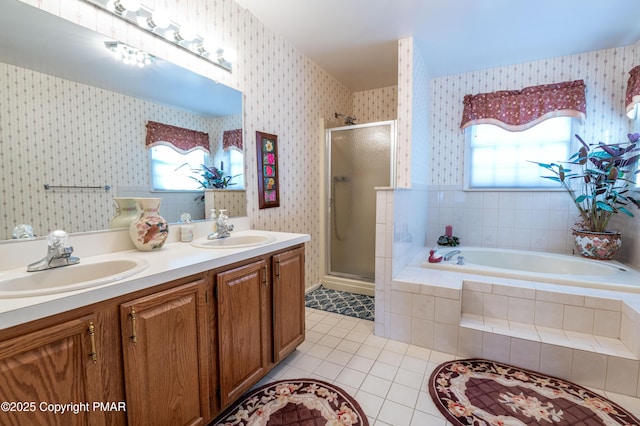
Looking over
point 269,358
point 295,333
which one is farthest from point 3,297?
point 295,333

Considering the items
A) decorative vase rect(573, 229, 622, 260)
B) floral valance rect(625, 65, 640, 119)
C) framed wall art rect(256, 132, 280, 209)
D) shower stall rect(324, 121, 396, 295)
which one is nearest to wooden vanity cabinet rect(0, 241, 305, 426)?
framed wall art rect(256, 132, 280, 209)

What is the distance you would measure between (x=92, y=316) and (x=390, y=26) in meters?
2.74

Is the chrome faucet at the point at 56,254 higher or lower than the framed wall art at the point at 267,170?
lower

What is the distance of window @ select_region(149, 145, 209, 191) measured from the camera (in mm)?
1664

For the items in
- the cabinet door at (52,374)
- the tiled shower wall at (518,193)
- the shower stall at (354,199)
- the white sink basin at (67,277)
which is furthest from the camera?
the shower stall at (354,199)

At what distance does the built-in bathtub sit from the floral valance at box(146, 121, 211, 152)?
212 centimetres

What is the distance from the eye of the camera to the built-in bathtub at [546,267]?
6.80 feet

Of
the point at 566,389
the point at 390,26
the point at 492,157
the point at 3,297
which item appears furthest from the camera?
the point at 492,157

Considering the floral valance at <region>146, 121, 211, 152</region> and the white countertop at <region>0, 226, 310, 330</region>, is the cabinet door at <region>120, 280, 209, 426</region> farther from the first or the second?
the floral valance at <region>146, 121, 211, 152</region>

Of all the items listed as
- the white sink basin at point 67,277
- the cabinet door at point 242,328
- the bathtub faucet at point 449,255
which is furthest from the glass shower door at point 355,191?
the white sink basin at point 67,277

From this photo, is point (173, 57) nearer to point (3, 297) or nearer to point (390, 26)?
point (3, 297)

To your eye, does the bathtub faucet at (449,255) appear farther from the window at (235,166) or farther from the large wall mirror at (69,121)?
the large wall mirror at (69,121)

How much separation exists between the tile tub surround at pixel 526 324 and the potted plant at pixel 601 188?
36.9 inches

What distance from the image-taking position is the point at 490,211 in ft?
10.9
